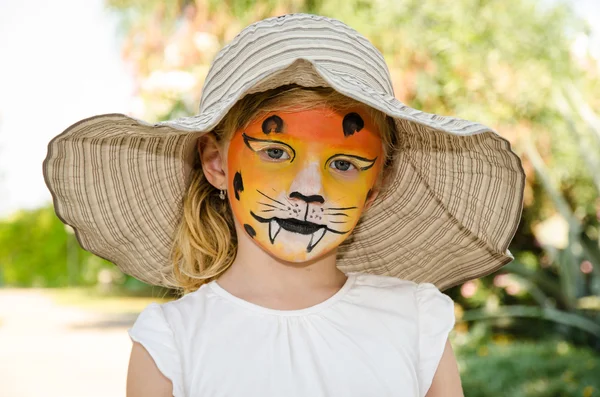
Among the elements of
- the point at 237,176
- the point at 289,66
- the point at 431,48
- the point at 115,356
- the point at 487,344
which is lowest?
the point at 115,356

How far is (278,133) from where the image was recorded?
177 cm

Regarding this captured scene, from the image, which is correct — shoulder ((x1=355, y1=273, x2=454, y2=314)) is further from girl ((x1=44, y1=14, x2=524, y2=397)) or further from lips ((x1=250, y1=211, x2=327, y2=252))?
lips ((x1=250, y1=211, x2=327, y2=252))

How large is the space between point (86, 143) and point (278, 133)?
433 mm

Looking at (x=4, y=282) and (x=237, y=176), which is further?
(x=4, y=282)

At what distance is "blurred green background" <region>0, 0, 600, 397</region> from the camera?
6105 millimetres

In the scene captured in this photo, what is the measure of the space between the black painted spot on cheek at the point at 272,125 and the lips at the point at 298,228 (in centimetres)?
19

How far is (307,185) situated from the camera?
5.72 ft

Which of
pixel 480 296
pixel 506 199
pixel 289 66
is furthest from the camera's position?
pixel 480 296

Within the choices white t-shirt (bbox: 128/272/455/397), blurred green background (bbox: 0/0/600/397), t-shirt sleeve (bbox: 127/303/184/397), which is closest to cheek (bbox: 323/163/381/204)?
white t-shirt (bbox: 128/272/455/397)

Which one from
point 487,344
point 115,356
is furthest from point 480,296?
point 115,356

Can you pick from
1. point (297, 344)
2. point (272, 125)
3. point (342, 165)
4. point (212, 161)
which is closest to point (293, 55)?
point (272, 125)

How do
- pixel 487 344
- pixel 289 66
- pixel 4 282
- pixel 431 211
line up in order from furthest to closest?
pixel 4 282 → pixel 487 344 → pixel 431 211 → pixel 289 66

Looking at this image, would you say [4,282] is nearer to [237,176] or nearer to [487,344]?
[487,344]

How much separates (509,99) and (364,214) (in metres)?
5.00
